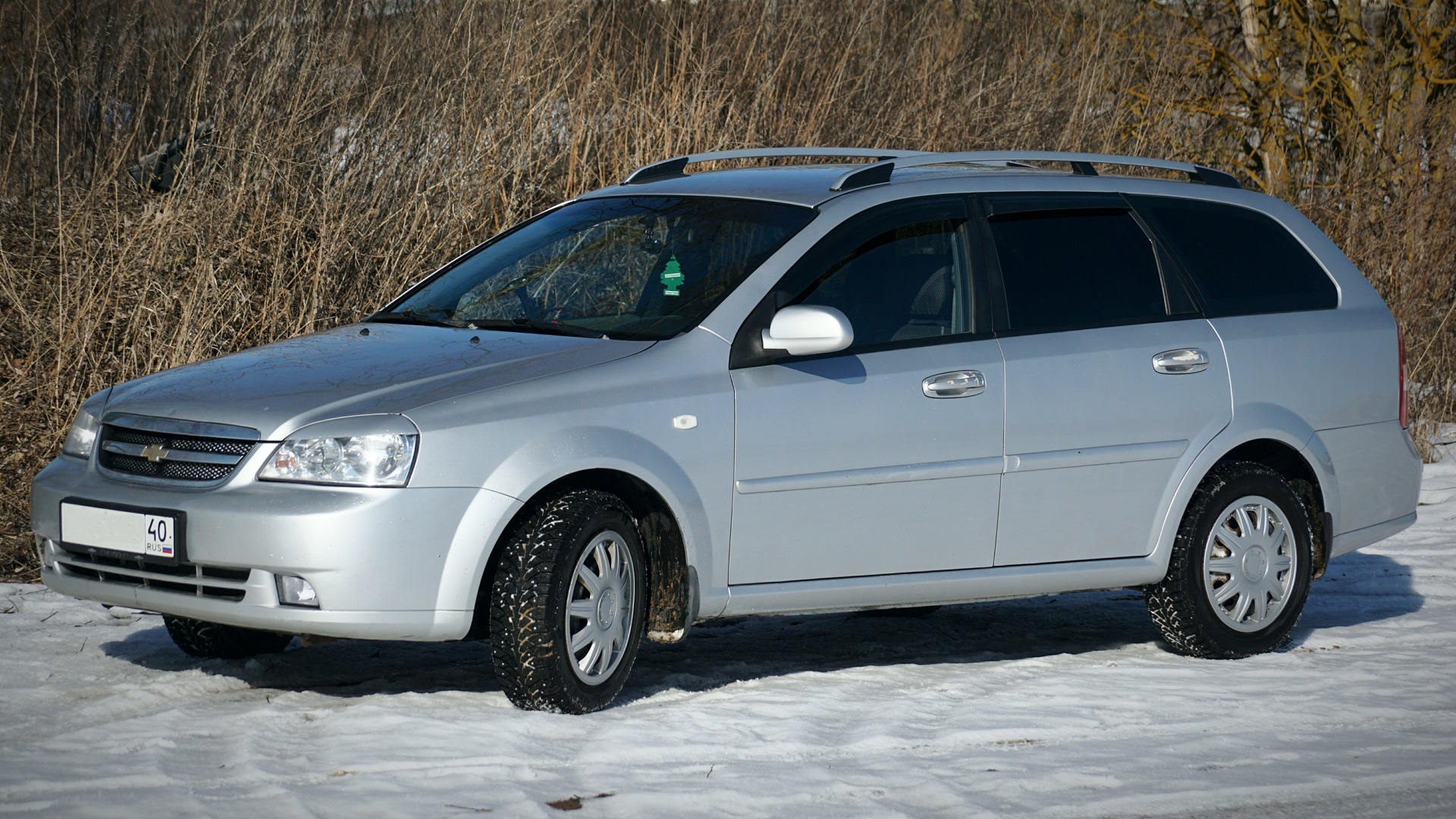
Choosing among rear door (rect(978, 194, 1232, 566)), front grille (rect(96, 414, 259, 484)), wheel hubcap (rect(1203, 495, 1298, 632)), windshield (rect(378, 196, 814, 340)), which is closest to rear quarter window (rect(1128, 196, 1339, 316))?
rear door (rect(978, 194, 1232, 566))

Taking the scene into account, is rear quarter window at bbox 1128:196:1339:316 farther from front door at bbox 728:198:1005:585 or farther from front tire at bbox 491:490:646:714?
front tire at bbox 491:490:646:714

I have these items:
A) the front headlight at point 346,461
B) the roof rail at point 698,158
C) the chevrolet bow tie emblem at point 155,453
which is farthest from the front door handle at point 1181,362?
the chevrolet bow tie emblem at point 155,453

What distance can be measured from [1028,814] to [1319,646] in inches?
116

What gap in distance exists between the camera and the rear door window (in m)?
6.07

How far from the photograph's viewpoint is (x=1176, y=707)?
5.61 meters

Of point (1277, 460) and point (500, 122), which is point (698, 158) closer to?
point (1277, 460)

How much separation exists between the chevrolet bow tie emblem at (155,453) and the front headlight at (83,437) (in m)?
0.30

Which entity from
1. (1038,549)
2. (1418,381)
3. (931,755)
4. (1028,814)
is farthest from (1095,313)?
(1418,381)

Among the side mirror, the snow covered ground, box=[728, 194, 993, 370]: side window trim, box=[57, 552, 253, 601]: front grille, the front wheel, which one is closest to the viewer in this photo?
the snow covered ground

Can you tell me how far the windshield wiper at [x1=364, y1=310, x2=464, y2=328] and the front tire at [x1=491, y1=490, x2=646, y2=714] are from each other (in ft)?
3.53

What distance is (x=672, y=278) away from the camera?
5770 millimetres

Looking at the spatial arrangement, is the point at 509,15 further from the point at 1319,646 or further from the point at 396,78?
the point at 1319,646

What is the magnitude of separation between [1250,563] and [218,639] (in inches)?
151

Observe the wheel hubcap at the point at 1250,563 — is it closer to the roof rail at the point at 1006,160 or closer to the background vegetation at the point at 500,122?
the roof rail at the point at 1006,160
